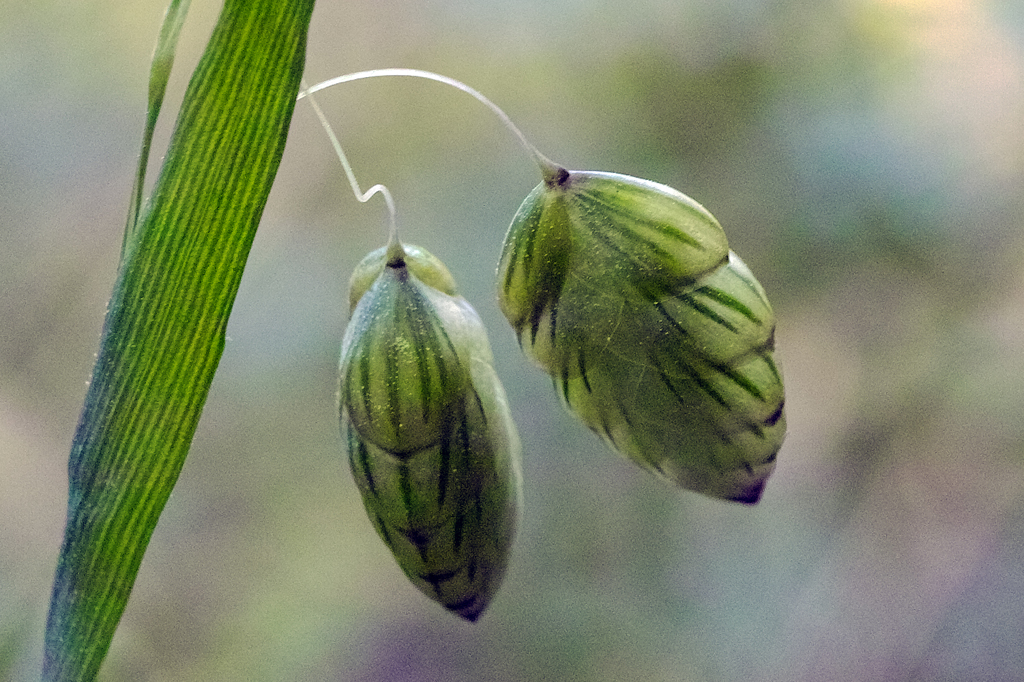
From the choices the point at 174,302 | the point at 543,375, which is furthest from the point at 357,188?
the point at 543,375

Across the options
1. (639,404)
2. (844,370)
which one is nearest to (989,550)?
(844,370)

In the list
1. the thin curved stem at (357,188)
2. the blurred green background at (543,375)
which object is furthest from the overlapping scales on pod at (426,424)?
the blurred green background at (543,375)

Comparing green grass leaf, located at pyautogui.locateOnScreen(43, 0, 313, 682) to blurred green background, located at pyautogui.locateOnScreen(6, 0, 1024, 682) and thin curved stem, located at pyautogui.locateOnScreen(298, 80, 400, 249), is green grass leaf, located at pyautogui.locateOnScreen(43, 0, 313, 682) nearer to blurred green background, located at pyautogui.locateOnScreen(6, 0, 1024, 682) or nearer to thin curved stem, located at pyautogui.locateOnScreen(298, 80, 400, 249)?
thin curved stem, located at pyautogui.locateOnScreen(298, 80, 400, 249)

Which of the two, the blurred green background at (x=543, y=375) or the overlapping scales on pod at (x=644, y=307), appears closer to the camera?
the overlapping scales on pod at (x=644, y=307)

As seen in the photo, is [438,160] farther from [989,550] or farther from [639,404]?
[989,550]

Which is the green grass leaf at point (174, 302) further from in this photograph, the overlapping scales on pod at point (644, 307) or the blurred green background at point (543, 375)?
the blurred green background at point (543, 375)

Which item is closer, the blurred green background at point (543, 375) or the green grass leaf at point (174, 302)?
the green grass leaf at point (174, 302)

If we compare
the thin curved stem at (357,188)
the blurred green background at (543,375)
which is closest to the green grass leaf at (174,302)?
the thin curved stem at (357,188)

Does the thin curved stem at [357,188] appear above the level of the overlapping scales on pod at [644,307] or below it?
above
